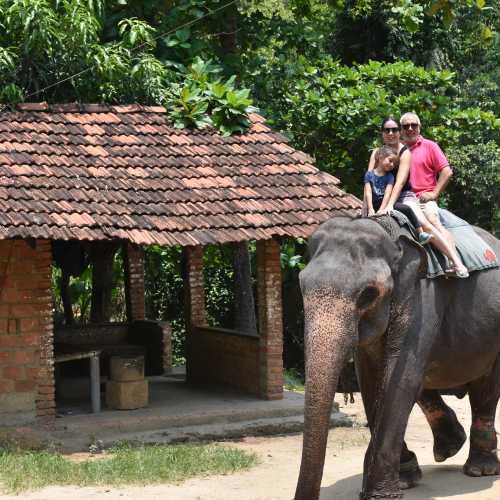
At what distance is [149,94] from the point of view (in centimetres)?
1462

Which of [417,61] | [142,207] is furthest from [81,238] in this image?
[417,61]

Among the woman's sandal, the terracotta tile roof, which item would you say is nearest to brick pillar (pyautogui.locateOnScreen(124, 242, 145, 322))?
the terracotta tile roof

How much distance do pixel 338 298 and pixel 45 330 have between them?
18.4 feet

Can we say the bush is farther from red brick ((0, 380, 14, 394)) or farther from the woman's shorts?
the woman's shorts

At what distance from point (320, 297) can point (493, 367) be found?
2745mm

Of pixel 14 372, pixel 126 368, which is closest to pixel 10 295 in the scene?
pixel 14 372

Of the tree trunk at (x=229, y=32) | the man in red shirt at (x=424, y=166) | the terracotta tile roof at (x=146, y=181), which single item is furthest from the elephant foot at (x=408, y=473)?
the tree trunk at (x=229, y=32)

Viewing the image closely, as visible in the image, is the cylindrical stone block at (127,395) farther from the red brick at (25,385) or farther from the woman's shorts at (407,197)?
the woman's shorts at (407,197)

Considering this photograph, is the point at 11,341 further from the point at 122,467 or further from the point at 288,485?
the point at 288,485

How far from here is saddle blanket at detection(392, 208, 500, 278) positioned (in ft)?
26.5

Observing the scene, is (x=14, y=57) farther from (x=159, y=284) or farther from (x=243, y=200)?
(x=159, y=284)

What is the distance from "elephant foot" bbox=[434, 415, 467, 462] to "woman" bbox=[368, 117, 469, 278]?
174 centimetres

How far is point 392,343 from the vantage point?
7.77m

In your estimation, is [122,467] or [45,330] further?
[45,330]
